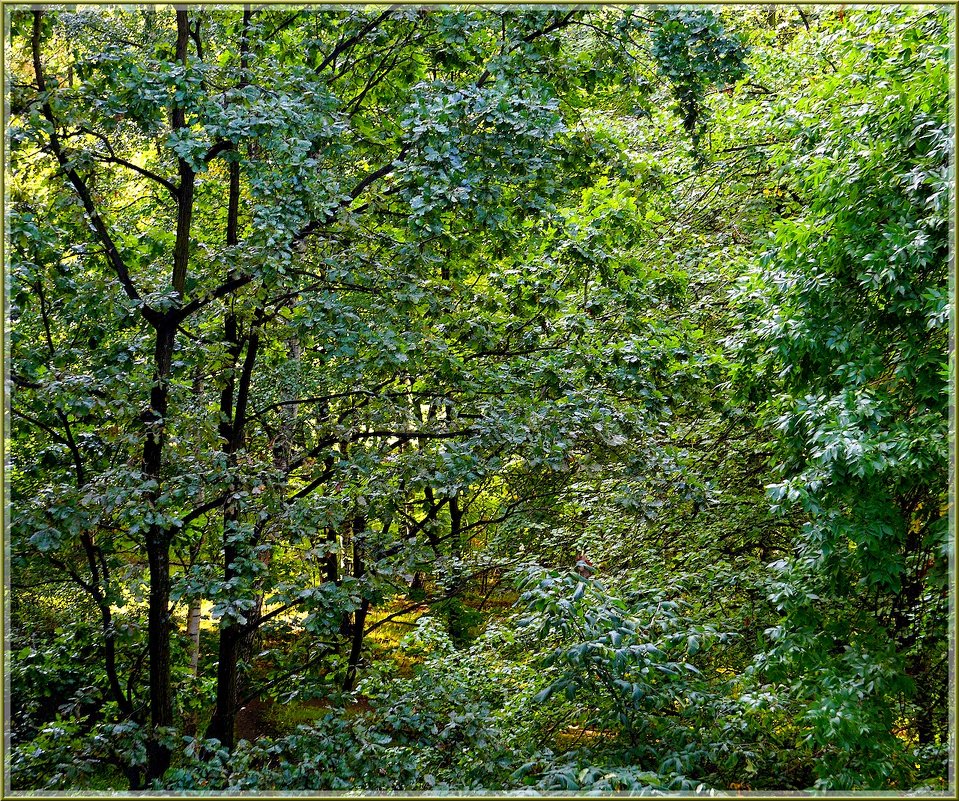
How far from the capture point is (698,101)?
5.28 meters

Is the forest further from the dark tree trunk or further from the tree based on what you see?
the dark tree trunk

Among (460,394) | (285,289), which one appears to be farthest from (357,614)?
(285,289)

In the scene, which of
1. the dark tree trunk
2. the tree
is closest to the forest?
the tree

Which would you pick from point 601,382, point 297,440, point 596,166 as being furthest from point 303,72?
point 601,382

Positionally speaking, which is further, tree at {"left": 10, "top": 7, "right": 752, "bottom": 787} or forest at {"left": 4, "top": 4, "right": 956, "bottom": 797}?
tree at {"left": 10, "top": 7, "right": 752, "bottom": 787}

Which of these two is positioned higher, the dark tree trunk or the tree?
the tree

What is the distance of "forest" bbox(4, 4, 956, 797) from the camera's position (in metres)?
4.00

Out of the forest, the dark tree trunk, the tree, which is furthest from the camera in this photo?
the dark tree trunk

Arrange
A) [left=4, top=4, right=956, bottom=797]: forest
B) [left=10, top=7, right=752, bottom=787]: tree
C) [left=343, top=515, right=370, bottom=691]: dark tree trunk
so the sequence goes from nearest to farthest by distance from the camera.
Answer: [left=4, top=4, right=956, bottom=797]: forest
[left=10, top=7, right=752, bottom=787]: tree
[left=343, top=515, right=370, bottom=691]: dark tree trunk

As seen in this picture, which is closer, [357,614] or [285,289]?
[285,289]

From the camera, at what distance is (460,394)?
5.60 metres

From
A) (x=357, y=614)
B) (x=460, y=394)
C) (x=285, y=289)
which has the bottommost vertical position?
(x=357, y=614)

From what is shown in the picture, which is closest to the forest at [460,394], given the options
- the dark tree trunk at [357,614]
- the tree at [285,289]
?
the tree at [285,289]

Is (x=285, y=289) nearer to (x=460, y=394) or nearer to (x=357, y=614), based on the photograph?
(x=460, y=394)
